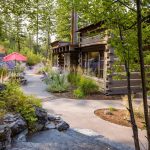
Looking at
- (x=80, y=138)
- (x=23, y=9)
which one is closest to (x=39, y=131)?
(x=80, y=138)

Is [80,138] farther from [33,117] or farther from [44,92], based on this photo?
[44,92]

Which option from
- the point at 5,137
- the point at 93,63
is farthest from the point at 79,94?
the point at 5,137

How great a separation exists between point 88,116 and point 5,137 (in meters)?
5.02

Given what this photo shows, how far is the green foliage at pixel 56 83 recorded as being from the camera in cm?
1520

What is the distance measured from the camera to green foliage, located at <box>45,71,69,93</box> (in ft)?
49.9

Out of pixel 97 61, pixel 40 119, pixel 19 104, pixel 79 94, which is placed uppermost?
pixel 97 61

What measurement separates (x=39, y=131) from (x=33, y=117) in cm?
42

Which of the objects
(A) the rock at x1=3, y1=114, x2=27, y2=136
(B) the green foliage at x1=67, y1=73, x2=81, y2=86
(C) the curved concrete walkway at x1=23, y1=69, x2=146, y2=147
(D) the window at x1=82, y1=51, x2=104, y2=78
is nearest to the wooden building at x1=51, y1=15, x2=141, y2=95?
(D) the window at x1=82, y1=51, x2=104, y2=78

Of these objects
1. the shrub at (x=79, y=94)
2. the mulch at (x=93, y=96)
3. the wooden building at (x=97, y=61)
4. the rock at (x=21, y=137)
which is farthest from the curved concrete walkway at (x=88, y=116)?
the rock at (x=21, y=137)

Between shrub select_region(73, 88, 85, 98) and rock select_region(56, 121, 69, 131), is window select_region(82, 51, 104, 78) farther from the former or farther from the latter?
rock select_region(56, 121, 69, 131)

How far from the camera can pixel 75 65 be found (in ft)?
68.0

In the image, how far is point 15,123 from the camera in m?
5.54

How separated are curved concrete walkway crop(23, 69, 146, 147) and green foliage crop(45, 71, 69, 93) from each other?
106cm

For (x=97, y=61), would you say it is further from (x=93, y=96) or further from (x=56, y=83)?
(x=93, y=96)
